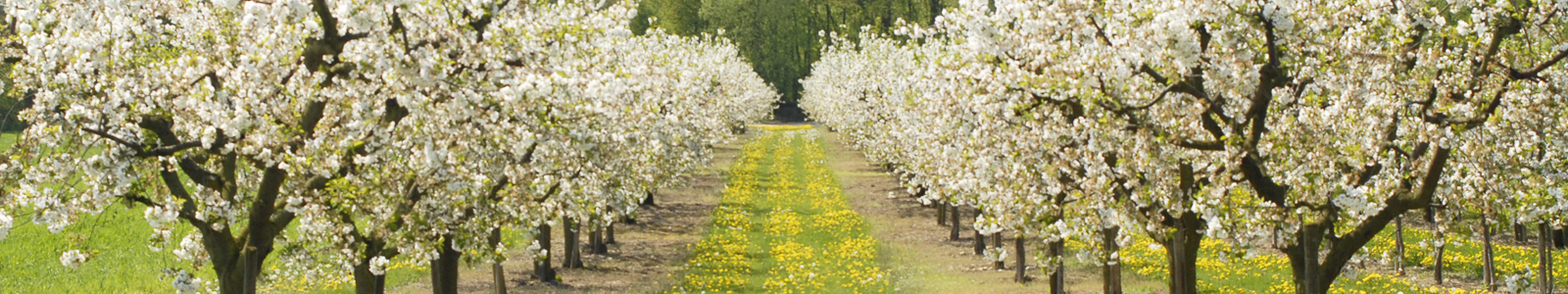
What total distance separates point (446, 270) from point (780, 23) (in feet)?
382

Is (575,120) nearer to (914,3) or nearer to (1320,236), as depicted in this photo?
(1320,236)

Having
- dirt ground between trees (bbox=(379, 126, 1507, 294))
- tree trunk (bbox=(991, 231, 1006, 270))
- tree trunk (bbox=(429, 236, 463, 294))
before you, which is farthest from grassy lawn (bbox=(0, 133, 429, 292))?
tree trunk (bbox=(991, 231, 1006, 270))

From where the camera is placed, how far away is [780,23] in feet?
438

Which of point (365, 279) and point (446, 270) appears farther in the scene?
point (446, 270)

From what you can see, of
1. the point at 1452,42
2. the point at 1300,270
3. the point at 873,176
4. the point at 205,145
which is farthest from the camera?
the point at 873,176

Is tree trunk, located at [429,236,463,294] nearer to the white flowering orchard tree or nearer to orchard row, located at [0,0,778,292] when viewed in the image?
orchard row, located at [0,0,778,292]

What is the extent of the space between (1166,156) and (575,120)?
6.61 metres

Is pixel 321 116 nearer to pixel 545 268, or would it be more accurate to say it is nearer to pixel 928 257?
pixel 545 268

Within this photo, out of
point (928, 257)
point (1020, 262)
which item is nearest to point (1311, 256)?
point (1020, 262)

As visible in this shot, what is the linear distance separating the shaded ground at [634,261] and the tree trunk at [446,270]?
415 centimetres

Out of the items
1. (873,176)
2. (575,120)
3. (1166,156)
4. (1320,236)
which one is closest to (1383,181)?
(1320,236)

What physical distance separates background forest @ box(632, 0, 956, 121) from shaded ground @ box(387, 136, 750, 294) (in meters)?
83.4

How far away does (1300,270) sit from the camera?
48.8 feet

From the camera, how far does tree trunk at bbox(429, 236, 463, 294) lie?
1789cm
